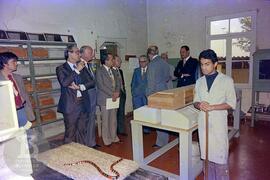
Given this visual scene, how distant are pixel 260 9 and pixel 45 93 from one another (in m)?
4.35

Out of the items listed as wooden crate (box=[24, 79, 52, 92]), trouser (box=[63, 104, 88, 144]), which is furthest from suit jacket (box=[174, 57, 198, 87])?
wooden crate (box=[24, 79, 52, 92])

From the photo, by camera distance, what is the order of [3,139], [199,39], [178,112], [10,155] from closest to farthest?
[3,139]
[10,155]
[178,112]
[199,39]

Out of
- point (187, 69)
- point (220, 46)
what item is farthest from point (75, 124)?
point (220, 46)

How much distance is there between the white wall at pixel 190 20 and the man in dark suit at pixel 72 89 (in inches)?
123

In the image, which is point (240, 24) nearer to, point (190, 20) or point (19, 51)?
point (190, 20)

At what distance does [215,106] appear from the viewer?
5.67 feet

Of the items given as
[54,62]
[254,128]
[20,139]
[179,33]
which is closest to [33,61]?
[54,62]

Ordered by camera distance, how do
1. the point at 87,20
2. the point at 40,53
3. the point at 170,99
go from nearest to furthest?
the point at 170,99, the point at 40,53, the point at 87,20

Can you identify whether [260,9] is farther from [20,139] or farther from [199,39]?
[20,139]

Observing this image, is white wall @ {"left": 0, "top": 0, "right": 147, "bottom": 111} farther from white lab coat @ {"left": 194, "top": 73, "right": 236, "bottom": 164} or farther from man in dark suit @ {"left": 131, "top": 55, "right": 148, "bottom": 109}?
white lab coat @ {"left": 194, "top": 73, "right": 236, "bottom": 164}

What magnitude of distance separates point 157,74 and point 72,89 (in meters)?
1.21

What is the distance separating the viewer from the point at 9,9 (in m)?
3.18

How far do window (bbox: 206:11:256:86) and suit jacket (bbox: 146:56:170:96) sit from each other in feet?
7.55

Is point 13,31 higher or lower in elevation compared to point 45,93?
higher
